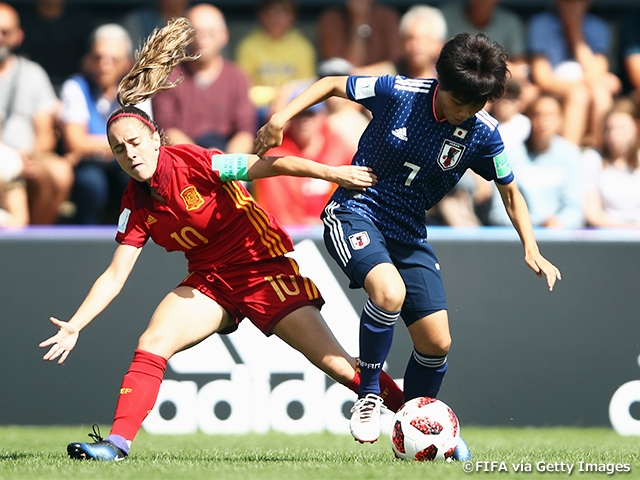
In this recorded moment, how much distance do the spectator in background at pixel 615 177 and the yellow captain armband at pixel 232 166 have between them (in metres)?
4.18

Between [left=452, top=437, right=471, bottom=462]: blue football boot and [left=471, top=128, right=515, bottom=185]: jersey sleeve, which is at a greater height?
[left=471, top=128, right=515, bottom=185]: jersey sleeve

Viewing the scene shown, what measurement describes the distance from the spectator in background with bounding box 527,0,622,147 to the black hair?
14.3 ft

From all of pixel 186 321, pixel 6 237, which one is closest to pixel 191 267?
pixel 186 321

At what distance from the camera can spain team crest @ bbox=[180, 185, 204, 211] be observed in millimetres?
5031

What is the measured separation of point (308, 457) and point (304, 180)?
10.7ft

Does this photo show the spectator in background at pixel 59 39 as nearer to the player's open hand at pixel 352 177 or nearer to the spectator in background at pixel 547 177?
the spectator in background at pixel 547 177

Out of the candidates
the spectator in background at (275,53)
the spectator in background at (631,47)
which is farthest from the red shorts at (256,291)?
the spectator in background at (631,47)

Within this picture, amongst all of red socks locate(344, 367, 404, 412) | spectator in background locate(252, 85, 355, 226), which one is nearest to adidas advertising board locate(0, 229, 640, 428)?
spectator in background locate(252, 85, 355, 226)

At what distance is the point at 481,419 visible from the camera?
7.06 meters

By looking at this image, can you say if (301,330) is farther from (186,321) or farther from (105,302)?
(105,302)

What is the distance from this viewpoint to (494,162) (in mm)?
5098

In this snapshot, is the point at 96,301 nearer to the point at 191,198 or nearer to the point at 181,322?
the point at 181,322

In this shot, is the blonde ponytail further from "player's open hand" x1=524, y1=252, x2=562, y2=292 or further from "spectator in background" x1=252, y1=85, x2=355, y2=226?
"spectator in background" x1=252, y1=85, x2=355, y2=226

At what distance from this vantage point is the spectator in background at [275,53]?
9.40m
